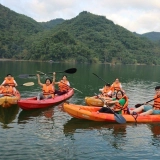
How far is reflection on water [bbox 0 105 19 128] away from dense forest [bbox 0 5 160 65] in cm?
7002

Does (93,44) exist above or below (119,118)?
above

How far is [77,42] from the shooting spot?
9381 cm

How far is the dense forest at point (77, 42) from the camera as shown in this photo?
8469cm

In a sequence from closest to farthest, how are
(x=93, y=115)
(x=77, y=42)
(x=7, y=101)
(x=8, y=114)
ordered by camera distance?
(x=93, y=115) → (x=8, y=114) → (x=7, y=101) → (x=77, y=42)

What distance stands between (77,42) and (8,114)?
84171 mm

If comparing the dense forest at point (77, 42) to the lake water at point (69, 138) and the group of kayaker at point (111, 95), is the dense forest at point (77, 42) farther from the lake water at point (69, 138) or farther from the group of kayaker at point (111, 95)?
the lake water at point (69, 138)

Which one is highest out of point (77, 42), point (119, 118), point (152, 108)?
point (77, 42)

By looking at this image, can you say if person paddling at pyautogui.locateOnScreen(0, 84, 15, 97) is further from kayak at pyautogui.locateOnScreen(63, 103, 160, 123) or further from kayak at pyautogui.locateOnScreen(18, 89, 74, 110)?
kayak at pyautogui.locateOnScreen(63, 103, 160, 123)

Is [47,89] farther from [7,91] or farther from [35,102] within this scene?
[7,91]

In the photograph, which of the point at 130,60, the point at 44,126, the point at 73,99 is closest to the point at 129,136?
the point at 44,126

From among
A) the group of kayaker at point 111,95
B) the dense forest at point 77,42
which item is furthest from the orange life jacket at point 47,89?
the dense forest at point 77,42

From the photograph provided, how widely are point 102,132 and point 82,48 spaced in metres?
80.9

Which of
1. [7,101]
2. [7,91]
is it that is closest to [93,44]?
[7,91]

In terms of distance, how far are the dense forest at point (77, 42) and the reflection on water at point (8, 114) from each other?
230ft
